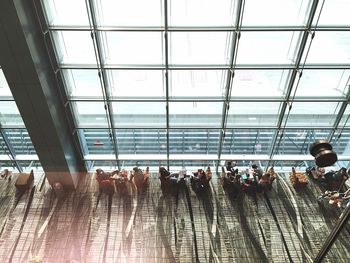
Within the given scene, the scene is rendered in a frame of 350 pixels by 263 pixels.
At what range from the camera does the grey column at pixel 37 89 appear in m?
6.07

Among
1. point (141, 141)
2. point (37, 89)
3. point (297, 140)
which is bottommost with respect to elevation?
point (37, 89)

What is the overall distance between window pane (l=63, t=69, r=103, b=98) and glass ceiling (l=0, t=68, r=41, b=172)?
1.33m

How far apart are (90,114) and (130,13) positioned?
2.80 metres

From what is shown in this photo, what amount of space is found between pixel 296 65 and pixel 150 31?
2.97 meters

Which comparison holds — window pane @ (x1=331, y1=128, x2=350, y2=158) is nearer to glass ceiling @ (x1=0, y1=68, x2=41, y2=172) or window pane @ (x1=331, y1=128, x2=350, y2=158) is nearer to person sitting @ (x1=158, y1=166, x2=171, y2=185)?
person sitting @ (x1=158, y1=166, x2=171, y2=185)

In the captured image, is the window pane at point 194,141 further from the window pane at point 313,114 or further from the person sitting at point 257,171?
the window pane at point 313,114

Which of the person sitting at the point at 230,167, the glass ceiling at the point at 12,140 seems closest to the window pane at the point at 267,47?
the person sitting at the point at 230,167

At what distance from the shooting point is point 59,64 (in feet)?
23.9

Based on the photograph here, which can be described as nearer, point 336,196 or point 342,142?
point 336,196

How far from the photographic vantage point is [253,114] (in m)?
8.32

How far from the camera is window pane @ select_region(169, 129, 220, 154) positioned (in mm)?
8789

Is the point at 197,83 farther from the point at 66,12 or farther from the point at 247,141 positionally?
the point at 66,12

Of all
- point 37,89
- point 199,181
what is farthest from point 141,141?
point 37,89

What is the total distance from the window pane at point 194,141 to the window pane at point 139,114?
1.81 ft
